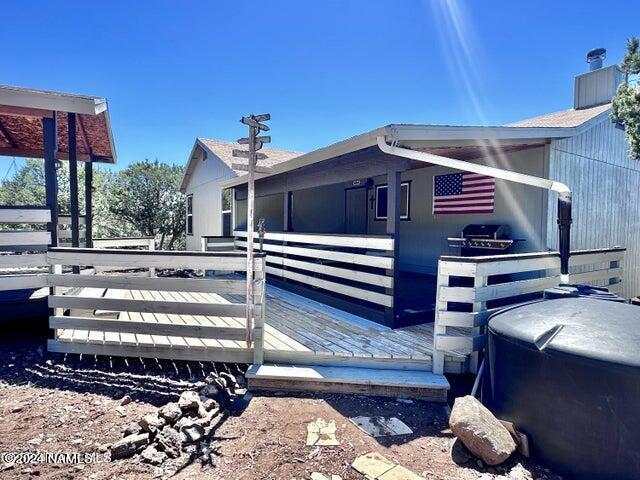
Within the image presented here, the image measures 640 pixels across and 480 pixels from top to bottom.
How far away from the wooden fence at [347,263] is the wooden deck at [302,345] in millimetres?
503

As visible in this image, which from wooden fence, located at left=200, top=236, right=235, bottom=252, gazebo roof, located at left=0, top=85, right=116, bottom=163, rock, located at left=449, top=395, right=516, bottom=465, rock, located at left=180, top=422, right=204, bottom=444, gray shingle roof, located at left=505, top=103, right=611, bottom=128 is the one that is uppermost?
gray shingle roof, located at left=505, top=103, right=611, bottom=128

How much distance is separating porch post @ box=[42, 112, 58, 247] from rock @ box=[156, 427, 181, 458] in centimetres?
309

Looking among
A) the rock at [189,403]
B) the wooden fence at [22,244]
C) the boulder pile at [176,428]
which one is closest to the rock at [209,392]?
the boulder pile at [176,428]

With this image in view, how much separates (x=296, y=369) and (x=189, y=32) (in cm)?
875

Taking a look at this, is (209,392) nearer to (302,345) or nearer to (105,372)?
(302,345)

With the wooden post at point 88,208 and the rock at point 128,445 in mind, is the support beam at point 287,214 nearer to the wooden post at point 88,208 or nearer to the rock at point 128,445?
the wooden post at point 88,208

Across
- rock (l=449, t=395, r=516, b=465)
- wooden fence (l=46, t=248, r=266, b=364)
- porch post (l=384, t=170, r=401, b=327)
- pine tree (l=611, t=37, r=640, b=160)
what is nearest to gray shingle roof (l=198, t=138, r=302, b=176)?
porch post (l=384, t=170, r=401, b=327)

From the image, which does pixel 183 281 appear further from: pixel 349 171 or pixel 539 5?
pixel 539 5

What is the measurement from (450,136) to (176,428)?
4.05 metres

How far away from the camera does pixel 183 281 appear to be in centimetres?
352

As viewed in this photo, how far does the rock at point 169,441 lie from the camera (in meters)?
2.30

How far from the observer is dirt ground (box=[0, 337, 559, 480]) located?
2.15 m

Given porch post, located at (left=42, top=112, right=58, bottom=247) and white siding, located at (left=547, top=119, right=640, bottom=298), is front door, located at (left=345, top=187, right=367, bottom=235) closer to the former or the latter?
white siding, located at (left=547, top=119, right=640, bottom=298)

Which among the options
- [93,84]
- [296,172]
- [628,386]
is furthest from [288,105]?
[628,386]
